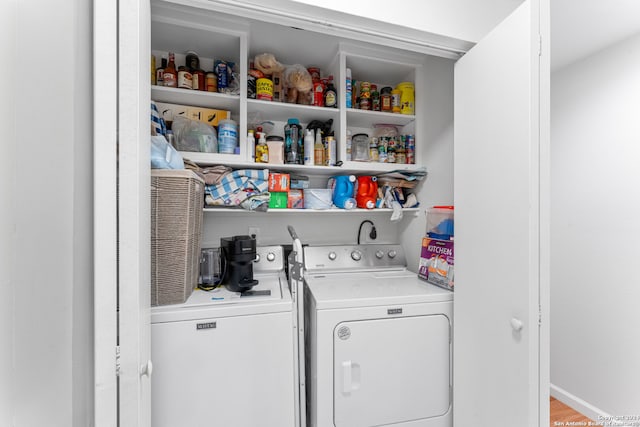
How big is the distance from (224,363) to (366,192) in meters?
1.50

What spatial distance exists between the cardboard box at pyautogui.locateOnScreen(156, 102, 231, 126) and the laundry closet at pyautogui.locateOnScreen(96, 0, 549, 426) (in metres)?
0.05

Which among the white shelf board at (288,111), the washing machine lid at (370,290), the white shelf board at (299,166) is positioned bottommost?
the washing machine lid at (370,290)

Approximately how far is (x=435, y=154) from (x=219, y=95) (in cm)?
160

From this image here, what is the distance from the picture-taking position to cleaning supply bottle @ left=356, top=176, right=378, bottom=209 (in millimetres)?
2146

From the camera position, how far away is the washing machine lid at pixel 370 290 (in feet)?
4.89
